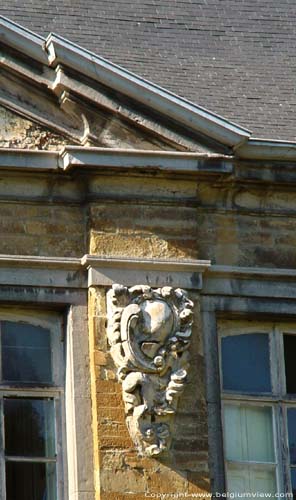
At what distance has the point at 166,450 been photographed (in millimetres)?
17359

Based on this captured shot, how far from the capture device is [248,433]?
18.0 meters

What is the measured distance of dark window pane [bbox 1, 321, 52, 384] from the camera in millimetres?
17609

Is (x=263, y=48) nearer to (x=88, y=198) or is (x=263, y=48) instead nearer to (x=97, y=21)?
(x=97, y=21)

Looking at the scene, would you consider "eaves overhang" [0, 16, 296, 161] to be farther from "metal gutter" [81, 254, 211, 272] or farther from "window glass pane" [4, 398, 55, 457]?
"window glass pane" [4, 398, 55, 457]

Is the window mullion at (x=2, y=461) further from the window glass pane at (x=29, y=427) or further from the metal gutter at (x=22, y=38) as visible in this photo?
the metal gutter at (x=22, y=38)

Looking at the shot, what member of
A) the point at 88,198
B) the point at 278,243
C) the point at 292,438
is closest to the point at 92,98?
the point at 88,198

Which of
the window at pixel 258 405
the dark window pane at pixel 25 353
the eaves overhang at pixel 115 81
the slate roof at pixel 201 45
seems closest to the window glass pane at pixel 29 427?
the dark window pane at pixel 25 353

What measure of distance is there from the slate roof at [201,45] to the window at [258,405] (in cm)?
169

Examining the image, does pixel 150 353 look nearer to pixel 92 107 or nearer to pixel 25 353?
pixel 25 353

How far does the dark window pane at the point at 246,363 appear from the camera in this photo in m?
18.1

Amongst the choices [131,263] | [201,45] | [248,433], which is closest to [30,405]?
[131,263]

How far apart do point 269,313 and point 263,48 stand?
9.97 feet

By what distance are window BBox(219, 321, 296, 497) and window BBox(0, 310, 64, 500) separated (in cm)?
133

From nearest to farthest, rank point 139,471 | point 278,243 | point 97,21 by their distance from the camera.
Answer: point 139,471 → point 278,243 → point 97,21
